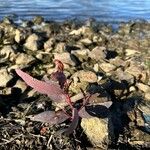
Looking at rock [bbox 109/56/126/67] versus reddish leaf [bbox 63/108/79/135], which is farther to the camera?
rock [bbox 109/56/126/67]

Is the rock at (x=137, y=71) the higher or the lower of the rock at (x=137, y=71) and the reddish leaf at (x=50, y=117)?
the lower

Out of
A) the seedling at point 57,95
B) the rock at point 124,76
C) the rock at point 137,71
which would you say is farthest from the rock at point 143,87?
the seedling at point 57,95

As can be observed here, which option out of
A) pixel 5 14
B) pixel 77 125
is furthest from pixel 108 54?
pixel 5 14

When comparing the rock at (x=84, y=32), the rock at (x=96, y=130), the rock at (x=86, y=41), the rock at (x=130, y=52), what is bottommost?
the rock at (x=84, y=32)

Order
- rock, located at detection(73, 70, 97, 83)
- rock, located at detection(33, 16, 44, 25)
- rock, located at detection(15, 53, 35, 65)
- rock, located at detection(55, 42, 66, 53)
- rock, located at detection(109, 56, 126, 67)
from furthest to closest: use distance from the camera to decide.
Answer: rock, located at detection(33, 16, 44, 25)
rock, located at detection(55, 42, 66, 53)
rock, located at detection(109, 56, 126, 67)
rock, located at detection(15, 53, 35, 65)
rock, located at detection(73, 70, 97, 83)

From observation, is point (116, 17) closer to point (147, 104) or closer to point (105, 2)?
point (105, 2)

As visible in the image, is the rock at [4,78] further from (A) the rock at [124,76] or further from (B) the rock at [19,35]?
(B) the rock at [19,35]

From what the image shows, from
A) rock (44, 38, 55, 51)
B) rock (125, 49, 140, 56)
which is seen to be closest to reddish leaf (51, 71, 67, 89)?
rock (44, 38, 55, 51)

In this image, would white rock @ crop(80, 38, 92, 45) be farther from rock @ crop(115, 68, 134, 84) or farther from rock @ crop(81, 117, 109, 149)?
rock @ crop(81, 117, 109, 149)
